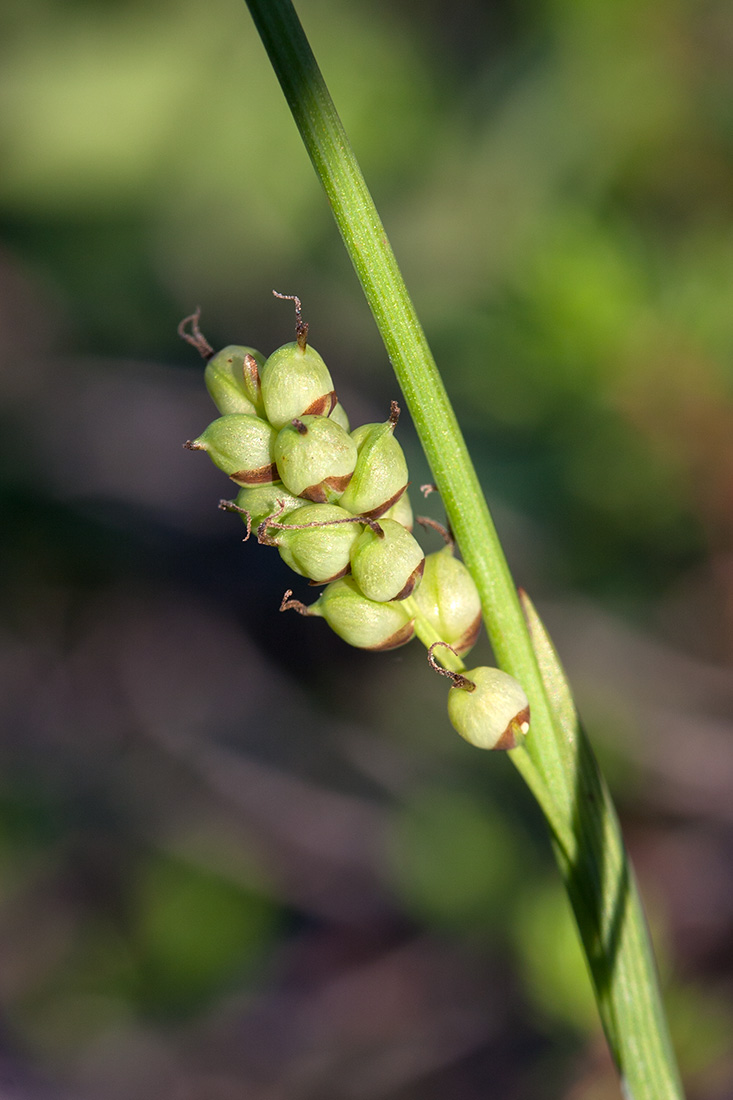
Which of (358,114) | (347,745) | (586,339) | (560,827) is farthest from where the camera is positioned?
(358,114)

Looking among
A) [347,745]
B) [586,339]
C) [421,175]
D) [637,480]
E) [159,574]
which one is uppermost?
[421,175]

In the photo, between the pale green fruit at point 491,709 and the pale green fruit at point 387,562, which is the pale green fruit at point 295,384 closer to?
the pale green fruit at point 387,562

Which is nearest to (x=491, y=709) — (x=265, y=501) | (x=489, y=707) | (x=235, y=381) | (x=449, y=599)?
(x=489, y=707)

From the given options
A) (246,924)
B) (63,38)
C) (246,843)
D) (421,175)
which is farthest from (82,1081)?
(63,38)

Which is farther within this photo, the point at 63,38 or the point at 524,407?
the point at 63,38

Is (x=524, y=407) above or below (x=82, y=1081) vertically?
above

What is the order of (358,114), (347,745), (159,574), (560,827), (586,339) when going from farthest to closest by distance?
(159,574) < (358,114) < (347,745) < (586,339) < (560,827)

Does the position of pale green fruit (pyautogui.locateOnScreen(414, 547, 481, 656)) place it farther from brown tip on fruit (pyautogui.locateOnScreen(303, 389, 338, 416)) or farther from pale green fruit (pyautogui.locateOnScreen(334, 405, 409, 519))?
brown tip on fruit (pyautogui.locateOnScreen(303, 389, 338, 416))

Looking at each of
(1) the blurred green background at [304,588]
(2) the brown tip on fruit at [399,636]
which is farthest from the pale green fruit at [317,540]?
(1) the blurred green background at [304,588]

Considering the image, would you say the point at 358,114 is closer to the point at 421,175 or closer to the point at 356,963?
the point at 421,175
